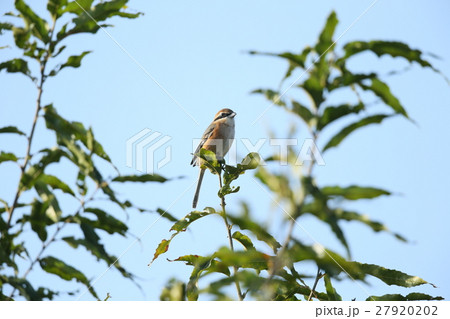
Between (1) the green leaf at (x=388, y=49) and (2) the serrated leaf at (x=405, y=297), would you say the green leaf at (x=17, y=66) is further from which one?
(2) the serrated leaf at (x=405, y=297)

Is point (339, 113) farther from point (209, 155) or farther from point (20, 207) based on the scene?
point (209, 155)

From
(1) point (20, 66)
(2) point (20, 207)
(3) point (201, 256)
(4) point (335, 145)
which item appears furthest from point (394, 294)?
(1) point (20, 66)

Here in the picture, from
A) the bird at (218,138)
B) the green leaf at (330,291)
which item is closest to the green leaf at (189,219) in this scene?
the green leaf at (330,291)

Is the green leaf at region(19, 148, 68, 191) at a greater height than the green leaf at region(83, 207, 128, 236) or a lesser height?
greater

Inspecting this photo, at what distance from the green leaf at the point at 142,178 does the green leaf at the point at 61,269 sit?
0.49m

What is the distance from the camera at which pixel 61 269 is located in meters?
2.37

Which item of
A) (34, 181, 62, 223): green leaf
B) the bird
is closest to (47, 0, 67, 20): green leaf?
(34, 181, 62, 223): green leaf

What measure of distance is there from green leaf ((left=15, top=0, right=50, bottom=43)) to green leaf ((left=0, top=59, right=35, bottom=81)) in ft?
0.51

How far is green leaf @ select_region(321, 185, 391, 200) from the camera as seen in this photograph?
4.99ft

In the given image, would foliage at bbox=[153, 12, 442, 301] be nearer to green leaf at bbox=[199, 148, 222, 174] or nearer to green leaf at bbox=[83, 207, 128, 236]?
green leaf at bbox=[83, 207, 128, 236]

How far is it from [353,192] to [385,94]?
0.37 m

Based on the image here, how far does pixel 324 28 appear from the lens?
5.67 feet

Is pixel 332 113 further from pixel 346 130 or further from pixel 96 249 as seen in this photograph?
pixel 96 249

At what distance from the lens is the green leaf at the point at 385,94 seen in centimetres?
162
